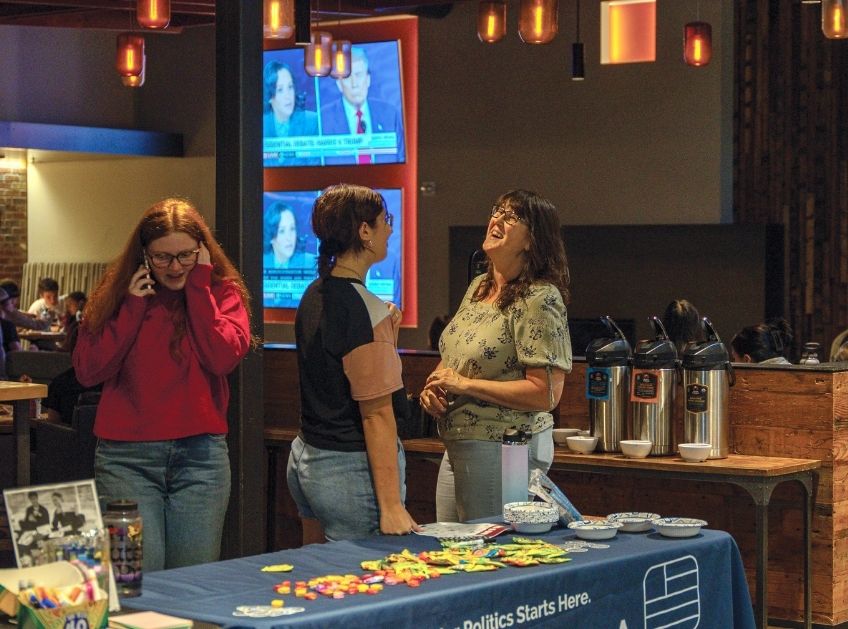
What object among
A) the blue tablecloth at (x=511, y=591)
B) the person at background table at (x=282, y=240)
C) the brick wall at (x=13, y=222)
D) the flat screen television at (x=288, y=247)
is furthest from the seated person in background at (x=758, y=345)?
the brick wall at (x=13, y=222)

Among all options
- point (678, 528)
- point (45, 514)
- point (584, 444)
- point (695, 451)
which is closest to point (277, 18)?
point (584, 444)

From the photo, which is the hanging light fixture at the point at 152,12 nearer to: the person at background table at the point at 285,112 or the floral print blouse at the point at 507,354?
the floral print blouse at the point at 507,354

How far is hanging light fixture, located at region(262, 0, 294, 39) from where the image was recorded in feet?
23.9

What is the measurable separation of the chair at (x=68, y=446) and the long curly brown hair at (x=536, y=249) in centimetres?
242

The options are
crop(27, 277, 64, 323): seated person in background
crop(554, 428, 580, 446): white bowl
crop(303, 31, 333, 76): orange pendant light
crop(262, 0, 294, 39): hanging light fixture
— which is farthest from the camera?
crop(27, 277, 64, 323): seated person in background

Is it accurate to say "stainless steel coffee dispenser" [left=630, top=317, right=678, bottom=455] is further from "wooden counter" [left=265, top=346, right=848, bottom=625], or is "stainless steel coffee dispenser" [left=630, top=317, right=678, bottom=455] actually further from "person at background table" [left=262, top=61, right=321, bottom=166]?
"person at background table" [left=262, top=61, right=321, bottom=166]

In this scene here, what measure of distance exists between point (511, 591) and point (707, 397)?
7.38 ft

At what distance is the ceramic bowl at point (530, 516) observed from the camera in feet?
11.0

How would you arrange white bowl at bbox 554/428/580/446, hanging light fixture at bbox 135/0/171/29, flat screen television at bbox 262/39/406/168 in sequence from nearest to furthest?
white bowl at bbox 554/428/580/446, hanging light fixture at bbox 135/0/171/29, flat screen television at bbox 262/39/406/168

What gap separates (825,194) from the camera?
1005 cm

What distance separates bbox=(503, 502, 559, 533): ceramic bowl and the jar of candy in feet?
3.48

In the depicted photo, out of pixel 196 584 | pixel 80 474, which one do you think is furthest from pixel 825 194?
pixel 196 584

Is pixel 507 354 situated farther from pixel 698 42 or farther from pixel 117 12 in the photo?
pixel 117 12

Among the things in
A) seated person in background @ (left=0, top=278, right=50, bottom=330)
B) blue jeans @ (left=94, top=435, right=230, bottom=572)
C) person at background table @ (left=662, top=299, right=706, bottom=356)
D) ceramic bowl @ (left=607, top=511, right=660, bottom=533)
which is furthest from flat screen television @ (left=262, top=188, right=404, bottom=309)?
ceramic bowl @ (left=607, top=511, right=660, bottom=533)
